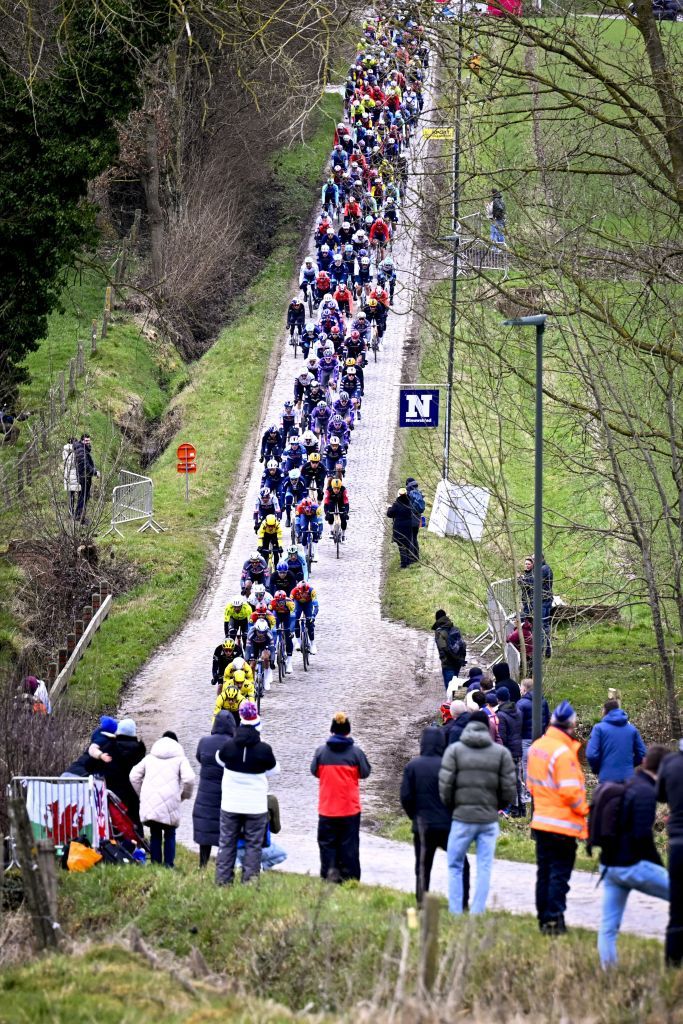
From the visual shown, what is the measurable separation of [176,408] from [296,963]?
32.7m

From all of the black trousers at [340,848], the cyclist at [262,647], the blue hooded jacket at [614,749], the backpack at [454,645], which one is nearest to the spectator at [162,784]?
the black trousers at [340,848]

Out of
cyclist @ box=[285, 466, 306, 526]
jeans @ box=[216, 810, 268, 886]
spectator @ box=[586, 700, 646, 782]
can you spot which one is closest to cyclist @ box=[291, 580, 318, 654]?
cyclist @ box=[285, 466, 306, 526]

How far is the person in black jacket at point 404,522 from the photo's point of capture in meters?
29.9

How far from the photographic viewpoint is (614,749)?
46.2 ft

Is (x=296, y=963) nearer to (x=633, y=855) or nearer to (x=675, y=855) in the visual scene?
(x=633, y=855)

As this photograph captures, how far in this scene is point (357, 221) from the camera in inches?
1967

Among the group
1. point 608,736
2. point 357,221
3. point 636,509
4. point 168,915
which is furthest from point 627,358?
point 357,221

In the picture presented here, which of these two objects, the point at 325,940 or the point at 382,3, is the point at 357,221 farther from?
the point at 325,940

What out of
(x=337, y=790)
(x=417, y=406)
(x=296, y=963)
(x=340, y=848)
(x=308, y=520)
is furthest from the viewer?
(x=417, y=406)

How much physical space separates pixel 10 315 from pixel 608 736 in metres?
20.6

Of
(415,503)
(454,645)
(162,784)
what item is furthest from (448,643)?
(162,784)

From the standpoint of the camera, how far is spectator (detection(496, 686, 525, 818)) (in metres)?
18.3

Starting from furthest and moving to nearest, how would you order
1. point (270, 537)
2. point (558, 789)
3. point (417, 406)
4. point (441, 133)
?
point (417, 406) < point (270, 537) < point (441, 133) < point (558, 789)

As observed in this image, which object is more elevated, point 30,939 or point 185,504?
point 185,504
